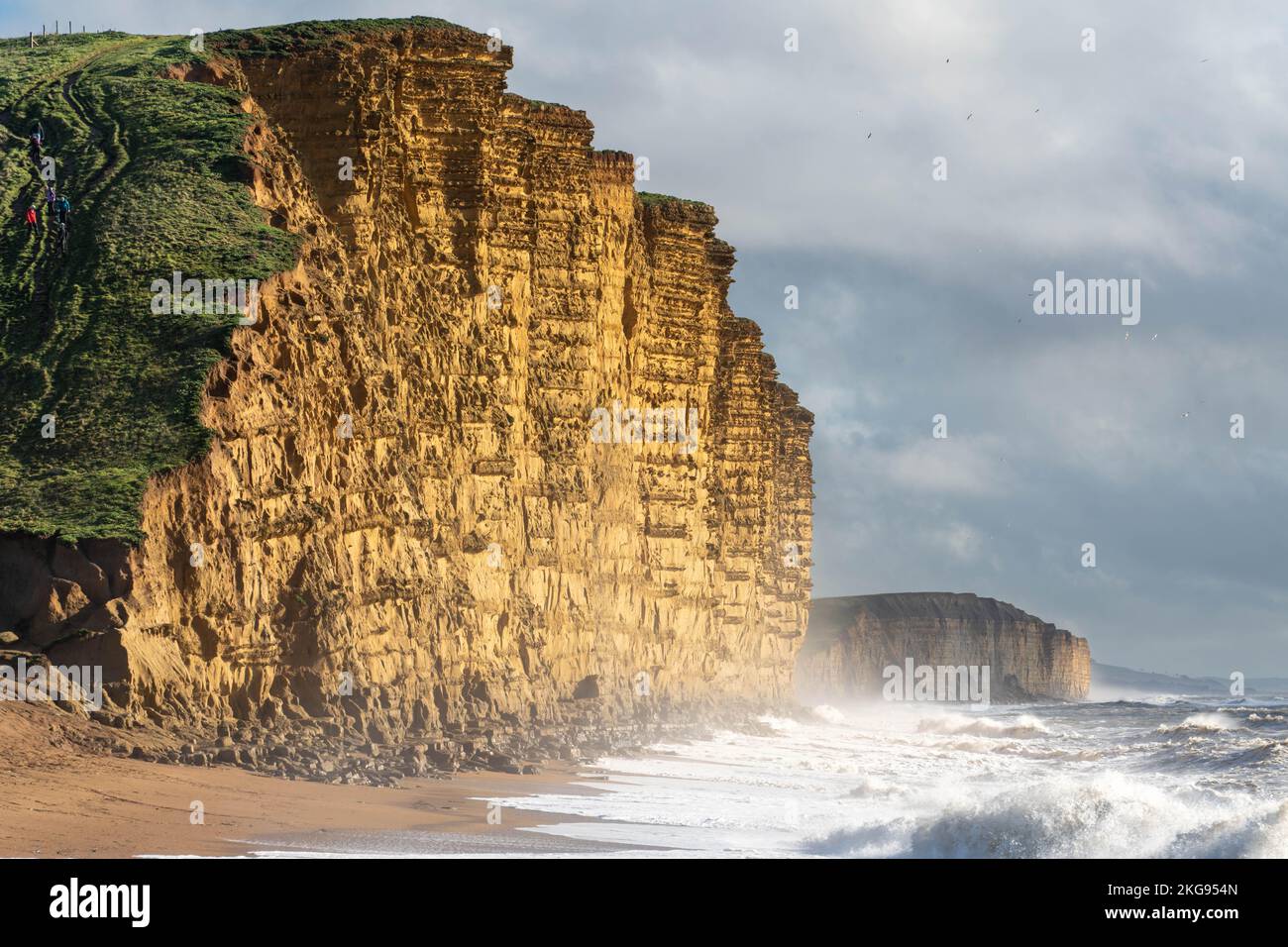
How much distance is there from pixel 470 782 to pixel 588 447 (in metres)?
19.0

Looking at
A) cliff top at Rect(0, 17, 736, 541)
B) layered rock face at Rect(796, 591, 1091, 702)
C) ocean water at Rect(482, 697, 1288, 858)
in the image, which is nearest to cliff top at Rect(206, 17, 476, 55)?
cliff top at Rect(0, 17, 736, 541)

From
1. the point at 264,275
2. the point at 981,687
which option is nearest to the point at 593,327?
the point at 264,275

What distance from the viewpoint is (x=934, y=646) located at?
135250mm

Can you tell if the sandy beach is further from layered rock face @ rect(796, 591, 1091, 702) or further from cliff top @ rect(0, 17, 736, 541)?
layered rock face @ rect(796, 591, 1091, 702)

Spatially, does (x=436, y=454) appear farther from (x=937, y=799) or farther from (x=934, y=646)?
(x=934, y=646)

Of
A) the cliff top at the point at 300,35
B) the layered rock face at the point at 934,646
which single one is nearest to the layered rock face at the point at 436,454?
the cliff top at the point at 300,35

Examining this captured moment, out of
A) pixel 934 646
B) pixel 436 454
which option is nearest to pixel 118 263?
pixel 436 454

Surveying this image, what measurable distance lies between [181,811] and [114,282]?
14.3 meters

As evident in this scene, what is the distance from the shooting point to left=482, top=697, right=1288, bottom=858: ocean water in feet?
A: 74.4

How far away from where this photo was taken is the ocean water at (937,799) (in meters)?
22.7

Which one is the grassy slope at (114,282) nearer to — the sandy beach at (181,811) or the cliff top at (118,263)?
the cliff top at (118,263)

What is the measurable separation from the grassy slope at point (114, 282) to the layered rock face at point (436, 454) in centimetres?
64

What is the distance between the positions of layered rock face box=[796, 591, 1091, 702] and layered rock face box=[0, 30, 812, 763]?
57639mm
